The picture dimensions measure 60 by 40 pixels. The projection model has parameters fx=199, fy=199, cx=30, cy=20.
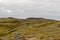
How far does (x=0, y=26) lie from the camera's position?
85.4m

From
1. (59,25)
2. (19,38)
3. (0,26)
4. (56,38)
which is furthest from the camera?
(0,26)

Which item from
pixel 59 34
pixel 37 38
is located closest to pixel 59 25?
pixel 59 34

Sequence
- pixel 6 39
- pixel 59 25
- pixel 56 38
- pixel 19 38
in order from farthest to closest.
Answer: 1. pixel 59 25
2. pixel 6 39
3. pixel 56 38
4. pixel 19 38

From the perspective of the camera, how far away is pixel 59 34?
2184 inches

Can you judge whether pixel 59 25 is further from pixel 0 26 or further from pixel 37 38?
pixel 0 26

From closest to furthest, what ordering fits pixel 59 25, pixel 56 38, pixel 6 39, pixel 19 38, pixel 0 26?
pixel 19 38
pixel 56 38
pixel 6 39
pixel 59 25
pixel 0 26

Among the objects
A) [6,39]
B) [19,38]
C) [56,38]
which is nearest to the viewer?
[19,38]

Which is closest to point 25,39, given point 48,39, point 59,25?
point 48,39

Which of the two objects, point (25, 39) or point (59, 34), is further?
point (59, 34)

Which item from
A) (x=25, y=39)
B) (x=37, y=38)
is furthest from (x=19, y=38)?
(x=37, y=38)

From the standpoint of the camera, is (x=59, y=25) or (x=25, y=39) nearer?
(x=25, y=39)

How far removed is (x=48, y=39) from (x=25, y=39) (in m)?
5.75

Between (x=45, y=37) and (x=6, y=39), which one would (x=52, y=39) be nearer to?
(x=45, y=37)

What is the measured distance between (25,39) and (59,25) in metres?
23.5
